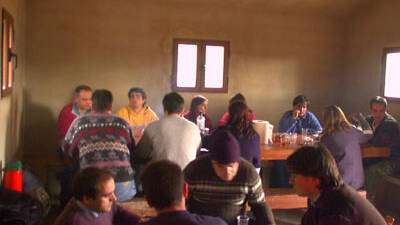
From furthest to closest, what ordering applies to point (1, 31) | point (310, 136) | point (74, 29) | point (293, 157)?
1. point (74, 29)
2. point (310, 136)
3. point (1, 31)
4. point (293, 157)

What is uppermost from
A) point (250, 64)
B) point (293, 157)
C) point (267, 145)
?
point (250, 64)

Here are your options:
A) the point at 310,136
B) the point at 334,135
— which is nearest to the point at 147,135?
the point at 334,135

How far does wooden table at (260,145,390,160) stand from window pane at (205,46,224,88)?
2.26 m

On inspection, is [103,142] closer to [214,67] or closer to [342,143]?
[342,143]

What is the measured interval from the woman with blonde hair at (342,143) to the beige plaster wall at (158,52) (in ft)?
8.61

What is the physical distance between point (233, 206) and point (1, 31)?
7.99 ft

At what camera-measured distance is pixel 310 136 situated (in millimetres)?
5277

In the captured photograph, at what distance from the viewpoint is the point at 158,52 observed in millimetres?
6633

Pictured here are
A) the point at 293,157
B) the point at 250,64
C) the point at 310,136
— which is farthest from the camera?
the point at 250,64

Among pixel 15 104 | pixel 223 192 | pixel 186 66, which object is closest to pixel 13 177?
pixel 15 104

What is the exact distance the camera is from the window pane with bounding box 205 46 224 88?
688 cm

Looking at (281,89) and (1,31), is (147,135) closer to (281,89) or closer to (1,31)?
(1,31)

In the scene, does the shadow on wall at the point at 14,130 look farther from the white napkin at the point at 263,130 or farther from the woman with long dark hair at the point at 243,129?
the white napkin at the point at 263,130

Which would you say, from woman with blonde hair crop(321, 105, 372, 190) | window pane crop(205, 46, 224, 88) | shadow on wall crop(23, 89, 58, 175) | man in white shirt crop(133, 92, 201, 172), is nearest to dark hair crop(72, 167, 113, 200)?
man in white shirt crop(133, 92, 201, 172)
